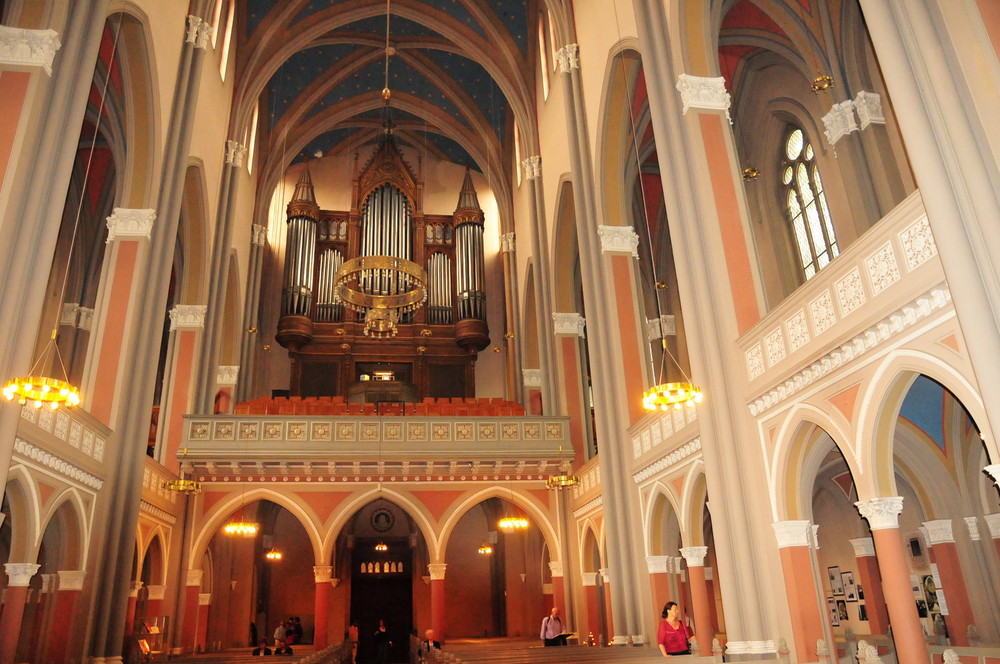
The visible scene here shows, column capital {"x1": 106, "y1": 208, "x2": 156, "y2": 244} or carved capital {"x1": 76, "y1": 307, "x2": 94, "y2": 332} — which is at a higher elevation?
carved capital {"x1": 76, "y1": 307, "x2": 94, "y2": 332}

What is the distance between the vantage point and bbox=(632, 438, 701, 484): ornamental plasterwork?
11820 mm

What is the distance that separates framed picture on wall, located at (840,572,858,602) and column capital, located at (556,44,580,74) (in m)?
12.6

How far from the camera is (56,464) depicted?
11242 mm

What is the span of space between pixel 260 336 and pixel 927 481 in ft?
73.6

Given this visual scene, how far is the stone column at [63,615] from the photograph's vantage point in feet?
38.6

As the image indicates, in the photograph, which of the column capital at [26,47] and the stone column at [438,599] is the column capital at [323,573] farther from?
the column capital at [26,47]

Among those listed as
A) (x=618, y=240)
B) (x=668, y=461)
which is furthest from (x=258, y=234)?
(x=668, y=461)

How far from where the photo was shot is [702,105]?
11.7 metres

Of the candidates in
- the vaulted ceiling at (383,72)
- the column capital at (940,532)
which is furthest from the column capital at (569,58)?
the column capital at (940,532)

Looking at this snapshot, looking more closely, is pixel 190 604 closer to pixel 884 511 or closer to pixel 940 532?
pixel 940 532

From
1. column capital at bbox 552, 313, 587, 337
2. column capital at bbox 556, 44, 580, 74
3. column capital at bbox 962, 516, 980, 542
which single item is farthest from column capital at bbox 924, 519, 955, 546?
column capital at bbox 556, 44, 580, 74

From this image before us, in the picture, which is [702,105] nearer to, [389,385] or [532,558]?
[389,385]

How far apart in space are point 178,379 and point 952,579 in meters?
17.0

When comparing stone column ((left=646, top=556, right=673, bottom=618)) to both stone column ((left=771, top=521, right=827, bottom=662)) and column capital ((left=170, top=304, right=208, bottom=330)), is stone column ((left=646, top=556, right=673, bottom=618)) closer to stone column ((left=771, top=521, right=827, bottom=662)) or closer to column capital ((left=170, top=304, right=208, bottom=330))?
stone column ((left=771, top=521, right=827, bottom=662))
